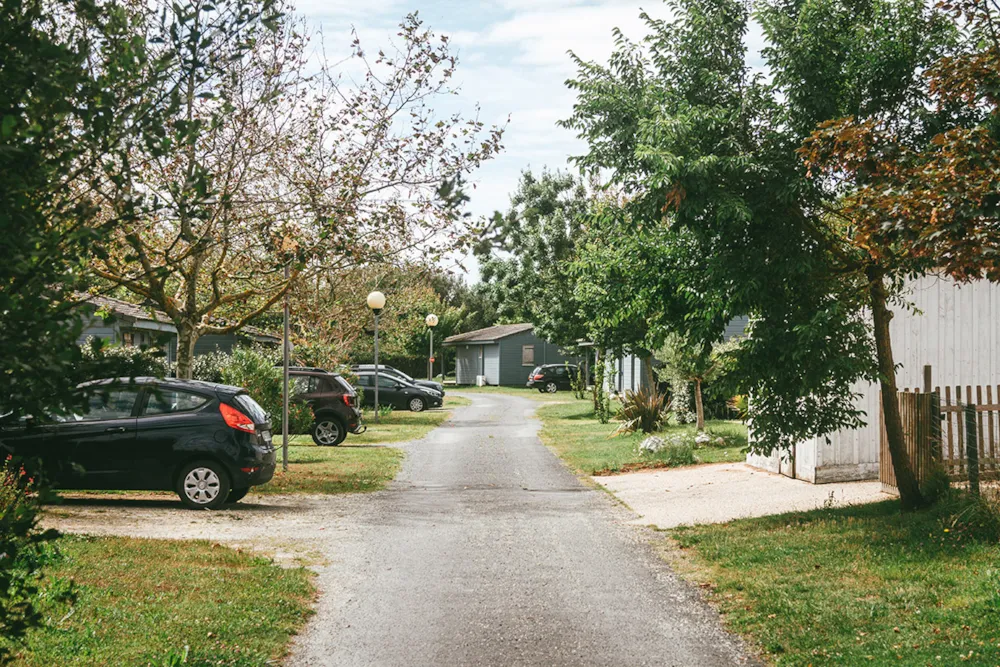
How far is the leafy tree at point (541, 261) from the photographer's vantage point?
35375 millimetres

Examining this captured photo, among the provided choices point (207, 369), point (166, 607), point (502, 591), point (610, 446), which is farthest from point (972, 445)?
point (207, 369)

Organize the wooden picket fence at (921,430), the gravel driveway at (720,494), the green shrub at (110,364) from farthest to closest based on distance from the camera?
the gravel driveway at (720,494) → the wooden picket fence at (921,430) → the green shrub at (110,364)

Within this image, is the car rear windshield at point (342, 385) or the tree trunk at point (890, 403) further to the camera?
the car rear windshield at point (342, 385)

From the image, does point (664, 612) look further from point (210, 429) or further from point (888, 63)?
point (210, 429)

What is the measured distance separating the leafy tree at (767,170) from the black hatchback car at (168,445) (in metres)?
5.32

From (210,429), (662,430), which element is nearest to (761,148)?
(210,429)

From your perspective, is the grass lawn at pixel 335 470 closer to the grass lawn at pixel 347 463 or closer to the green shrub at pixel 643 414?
the grass lawn at pixel 347 463

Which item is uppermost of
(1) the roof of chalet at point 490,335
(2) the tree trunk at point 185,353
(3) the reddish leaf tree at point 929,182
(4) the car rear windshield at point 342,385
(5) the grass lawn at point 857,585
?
(1) the roof of chalet at point 490,335

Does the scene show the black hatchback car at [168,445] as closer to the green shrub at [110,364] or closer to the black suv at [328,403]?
the green shrub at [110,364]

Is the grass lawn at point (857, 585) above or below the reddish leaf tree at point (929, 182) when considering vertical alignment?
below

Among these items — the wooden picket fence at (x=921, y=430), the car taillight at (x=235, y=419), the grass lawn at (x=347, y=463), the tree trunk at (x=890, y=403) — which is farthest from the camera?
the grass lawn at (x=347, y=463)

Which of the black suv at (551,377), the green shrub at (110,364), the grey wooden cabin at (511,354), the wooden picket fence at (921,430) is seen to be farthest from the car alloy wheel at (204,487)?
the grey wooden cabin at (511,354)

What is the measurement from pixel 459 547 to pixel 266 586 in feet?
8.29

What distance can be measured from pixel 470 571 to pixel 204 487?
4913 millimetres
